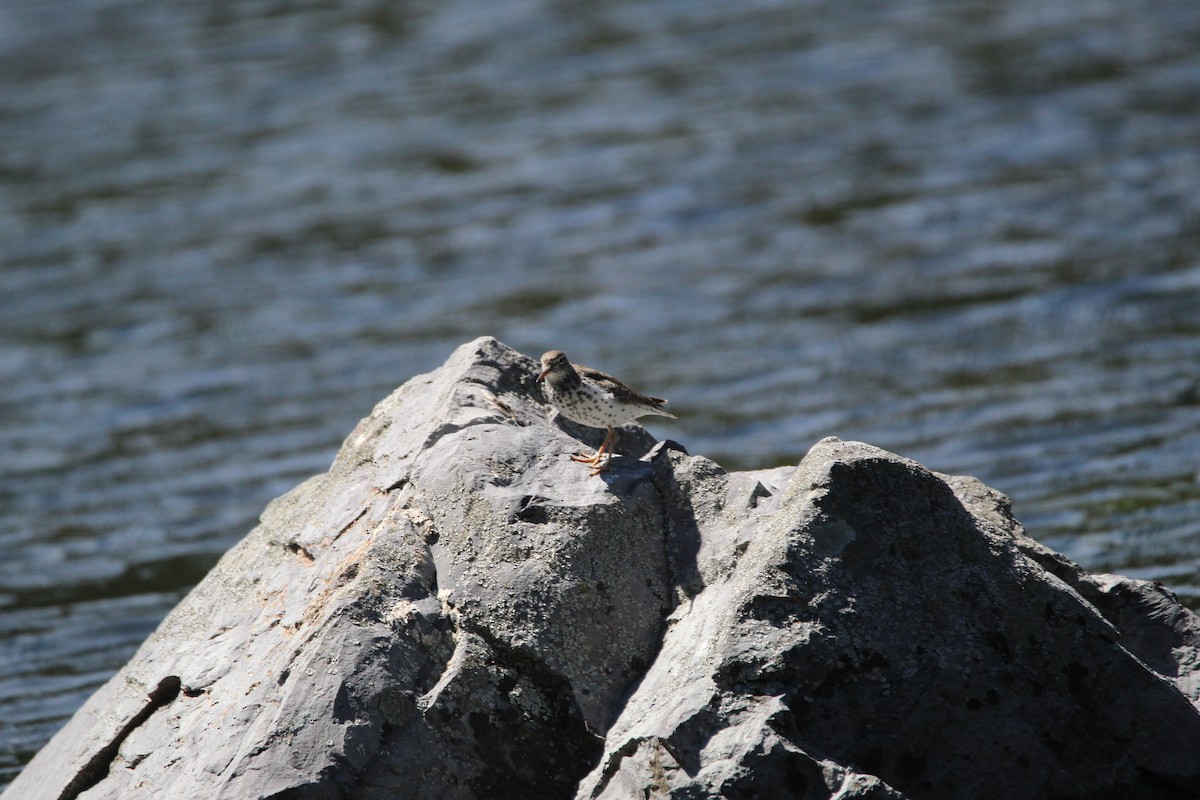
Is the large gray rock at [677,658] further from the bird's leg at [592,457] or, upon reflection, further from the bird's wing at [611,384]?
the bird's wing at [611,384]

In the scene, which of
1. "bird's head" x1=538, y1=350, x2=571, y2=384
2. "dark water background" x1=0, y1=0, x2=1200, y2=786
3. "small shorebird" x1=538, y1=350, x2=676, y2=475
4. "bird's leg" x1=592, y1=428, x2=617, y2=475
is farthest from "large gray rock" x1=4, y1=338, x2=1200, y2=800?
"dark water background" x1=0, y1=0, x2=1200, y2=786

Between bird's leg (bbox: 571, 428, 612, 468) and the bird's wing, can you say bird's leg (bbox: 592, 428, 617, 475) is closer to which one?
bird's leg (bbox: 571, 428, 612, 468)

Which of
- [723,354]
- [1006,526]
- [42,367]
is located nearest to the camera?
[1006,526]

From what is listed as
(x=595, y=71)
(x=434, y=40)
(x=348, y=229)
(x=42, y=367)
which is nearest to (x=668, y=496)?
(x=42, y=367)

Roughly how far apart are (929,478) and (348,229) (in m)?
12.1

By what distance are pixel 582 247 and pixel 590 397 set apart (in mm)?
9343

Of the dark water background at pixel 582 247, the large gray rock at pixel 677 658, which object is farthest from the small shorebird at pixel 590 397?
the dark water background at pixel 582 247

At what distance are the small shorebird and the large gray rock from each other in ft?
1.31

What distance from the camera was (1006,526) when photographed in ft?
18.6

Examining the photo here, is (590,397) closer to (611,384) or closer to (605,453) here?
(611,384)

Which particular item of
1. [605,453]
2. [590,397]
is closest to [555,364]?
[590,397]

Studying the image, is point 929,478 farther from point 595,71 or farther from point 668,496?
point 595,71

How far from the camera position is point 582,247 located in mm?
15250

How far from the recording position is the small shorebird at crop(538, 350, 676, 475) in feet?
19.9
